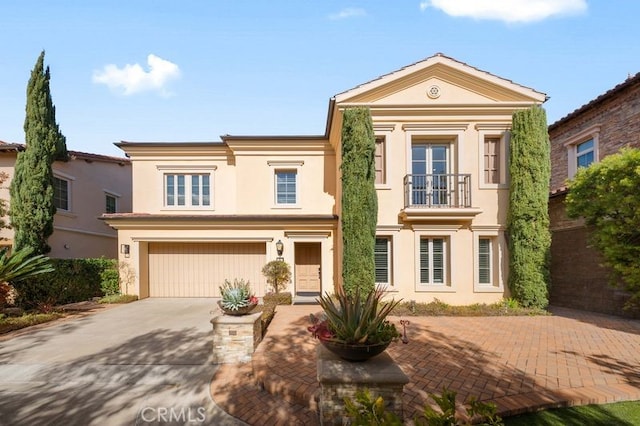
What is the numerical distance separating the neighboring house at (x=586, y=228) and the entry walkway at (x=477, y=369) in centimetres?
180

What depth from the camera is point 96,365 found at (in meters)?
5.41

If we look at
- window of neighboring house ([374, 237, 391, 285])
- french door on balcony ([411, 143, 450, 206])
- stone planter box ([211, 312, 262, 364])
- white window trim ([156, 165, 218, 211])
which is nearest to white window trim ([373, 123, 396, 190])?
french door on balcony ([411, 143, 450, 206])

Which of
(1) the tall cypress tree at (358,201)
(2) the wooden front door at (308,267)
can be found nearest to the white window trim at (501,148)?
(1) the tall cypress tree at (358,201)

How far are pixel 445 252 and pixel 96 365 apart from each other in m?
10.3

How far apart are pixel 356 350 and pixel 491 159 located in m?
9.89

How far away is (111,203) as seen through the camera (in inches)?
626

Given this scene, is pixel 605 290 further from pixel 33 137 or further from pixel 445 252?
pixel 33 137

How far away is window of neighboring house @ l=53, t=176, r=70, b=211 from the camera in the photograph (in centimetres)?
1294

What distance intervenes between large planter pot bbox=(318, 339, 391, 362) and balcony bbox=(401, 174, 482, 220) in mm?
6930

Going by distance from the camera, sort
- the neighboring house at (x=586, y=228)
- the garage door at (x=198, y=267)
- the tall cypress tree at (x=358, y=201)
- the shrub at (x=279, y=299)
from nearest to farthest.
Answer: the neighboring house at (x=586, y=228) → the tall cypress tree at (x=358, y=201) → the shrub at (x=279, y=299) → the garage door at (x=198, y=267)

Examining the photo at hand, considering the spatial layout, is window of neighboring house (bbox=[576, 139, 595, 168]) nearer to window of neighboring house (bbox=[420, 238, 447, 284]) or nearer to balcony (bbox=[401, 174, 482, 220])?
balcony (bbox=[401, 174, 482, 220])

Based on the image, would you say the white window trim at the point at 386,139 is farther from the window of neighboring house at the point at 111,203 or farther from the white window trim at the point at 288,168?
the window of neighboring house at the point at 111,203

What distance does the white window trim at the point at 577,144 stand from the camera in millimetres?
11367

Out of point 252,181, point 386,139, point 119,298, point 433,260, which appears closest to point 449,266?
point 433,260
